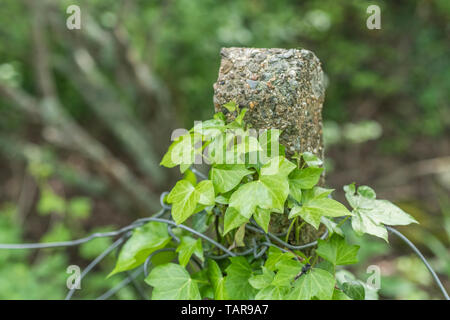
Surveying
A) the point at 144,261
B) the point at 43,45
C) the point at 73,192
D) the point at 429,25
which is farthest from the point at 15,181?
the point at 429,25

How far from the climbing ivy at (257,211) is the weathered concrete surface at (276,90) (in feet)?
0.09

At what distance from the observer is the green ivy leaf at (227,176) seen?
1.73ft

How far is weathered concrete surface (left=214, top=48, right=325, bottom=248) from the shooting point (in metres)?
0.57

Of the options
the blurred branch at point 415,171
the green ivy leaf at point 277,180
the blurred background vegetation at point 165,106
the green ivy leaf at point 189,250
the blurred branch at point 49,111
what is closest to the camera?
the green ivy leaf at point 277,180

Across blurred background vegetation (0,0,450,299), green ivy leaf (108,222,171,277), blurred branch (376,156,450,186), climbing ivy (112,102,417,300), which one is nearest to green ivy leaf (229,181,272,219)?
climbing ivy (112,102,417,300)

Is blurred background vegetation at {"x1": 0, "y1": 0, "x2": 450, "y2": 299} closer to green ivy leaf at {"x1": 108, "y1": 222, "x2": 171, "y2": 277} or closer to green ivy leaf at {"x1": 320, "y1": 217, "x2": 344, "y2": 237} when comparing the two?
green ivy leaf at {"x1": 108, "y1": 222, "x2": 171, "y2": 277}

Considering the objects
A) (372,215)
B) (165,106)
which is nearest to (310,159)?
(372,215)

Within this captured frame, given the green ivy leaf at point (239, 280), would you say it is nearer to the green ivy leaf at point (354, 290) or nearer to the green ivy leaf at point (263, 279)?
the green ivy leaf at point (263, 279)

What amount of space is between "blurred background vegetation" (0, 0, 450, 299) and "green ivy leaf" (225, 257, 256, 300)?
1.55m

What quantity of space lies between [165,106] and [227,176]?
1946mm

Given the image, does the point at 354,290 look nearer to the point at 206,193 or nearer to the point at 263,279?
the point at 263,279

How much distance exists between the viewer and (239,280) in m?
0.60

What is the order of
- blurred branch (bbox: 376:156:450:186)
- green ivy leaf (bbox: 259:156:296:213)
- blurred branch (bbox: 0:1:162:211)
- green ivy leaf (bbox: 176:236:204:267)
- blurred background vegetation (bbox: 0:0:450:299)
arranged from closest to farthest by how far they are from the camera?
green ivy leaf (bbox: 259:156:296:213) < green ivy leaf (bbox: 176:236:204:267) < blurred branch (bbox: 0:1:162:211) < blurred background vegetation (bbox: 0:0:450:299) < blurred branch (bbox: 376:156:450:186)

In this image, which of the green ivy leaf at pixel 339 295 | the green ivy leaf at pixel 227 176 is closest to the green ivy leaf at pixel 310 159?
the green ivy leaf at pixel 227 176
